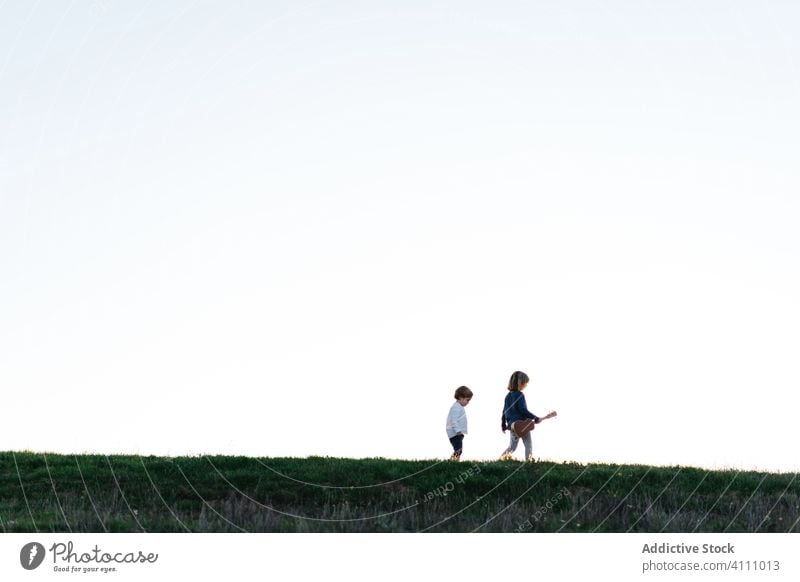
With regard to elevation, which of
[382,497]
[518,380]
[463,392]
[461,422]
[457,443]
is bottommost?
[382,497]

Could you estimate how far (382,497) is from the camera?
61.9 ft

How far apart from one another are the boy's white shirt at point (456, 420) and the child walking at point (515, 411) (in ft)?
2.95

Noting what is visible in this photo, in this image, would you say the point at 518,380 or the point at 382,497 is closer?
the point at 382,497

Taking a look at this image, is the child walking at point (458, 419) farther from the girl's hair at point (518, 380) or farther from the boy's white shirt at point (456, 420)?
the girl's hair at point (518, 380)

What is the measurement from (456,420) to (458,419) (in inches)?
2.4

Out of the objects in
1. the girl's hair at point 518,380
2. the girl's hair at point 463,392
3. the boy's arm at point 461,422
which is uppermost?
the girl's hair at point 518,380

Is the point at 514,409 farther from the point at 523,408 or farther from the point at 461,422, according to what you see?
the point at 461,422

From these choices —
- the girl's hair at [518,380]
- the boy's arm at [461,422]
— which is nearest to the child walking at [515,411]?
the girl's hair at [518,380]

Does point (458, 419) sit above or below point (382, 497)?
above

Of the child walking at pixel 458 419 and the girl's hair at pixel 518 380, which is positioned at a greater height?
the girl's hair at pixel 518 380

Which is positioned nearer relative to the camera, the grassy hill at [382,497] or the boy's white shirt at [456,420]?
the grassy hill at [382,497]

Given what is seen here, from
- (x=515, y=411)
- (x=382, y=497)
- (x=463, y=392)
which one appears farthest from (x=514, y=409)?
(x=382, y=497)

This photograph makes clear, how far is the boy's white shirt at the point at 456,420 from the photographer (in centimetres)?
2252
